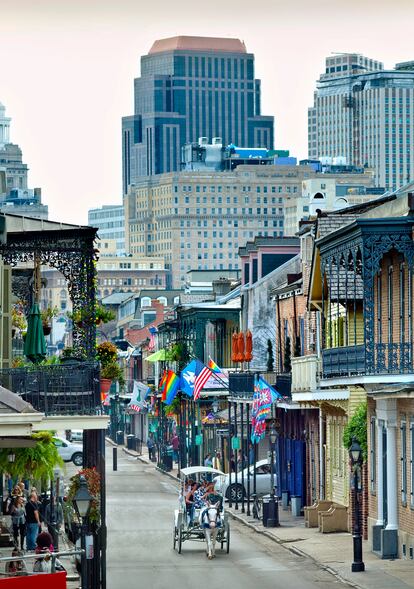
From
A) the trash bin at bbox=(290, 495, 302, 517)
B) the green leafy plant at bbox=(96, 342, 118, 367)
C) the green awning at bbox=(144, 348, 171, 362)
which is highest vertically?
the green awning at bbox=(144, 348, 171, 362)

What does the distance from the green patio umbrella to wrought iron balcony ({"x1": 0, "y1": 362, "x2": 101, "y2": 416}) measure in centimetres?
381

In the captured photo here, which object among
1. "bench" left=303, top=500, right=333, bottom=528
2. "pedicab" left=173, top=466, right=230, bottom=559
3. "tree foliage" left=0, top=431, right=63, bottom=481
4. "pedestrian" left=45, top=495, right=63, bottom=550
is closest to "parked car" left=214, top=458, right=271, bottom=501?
"bench" left=303, top=500, right=333, bottom=528

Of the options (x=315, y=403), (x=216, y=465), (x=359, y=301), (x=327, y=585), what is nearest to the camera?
(x=327, y=585)

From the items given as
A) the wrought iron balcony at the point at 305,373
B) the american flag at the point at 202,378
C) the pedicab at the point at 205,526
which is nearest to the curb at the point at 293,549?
the pedicab at the point at 205,526

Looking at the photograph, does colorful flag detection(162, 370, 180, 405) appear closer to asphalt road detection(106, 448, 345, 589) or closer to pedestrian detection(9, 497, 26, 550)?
asphalt road detection(106, 448, 345, 589)

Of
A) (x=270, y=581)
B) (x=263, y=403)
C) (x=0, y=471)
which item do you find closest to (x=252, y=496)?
(x=263, y=403)

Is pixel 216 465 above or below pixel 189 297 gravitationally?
below

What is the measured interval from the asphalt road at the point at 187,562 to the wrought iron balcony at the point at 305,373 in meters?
4.62

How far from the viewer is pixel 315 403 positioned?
6209cm

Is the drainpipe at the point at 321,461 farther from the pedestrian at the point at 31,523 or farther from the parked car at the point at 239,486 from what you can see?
the pedestrian at the point at 31,523

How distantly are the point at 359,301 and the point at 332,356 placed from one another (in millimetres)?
4693

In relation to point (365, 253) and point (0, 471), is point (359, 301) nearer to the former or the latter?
point (365, 253)

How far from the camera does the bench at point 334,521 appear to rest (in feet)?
187

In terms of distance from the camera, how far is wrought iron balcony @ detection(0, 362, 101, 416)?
3516 centimetres
